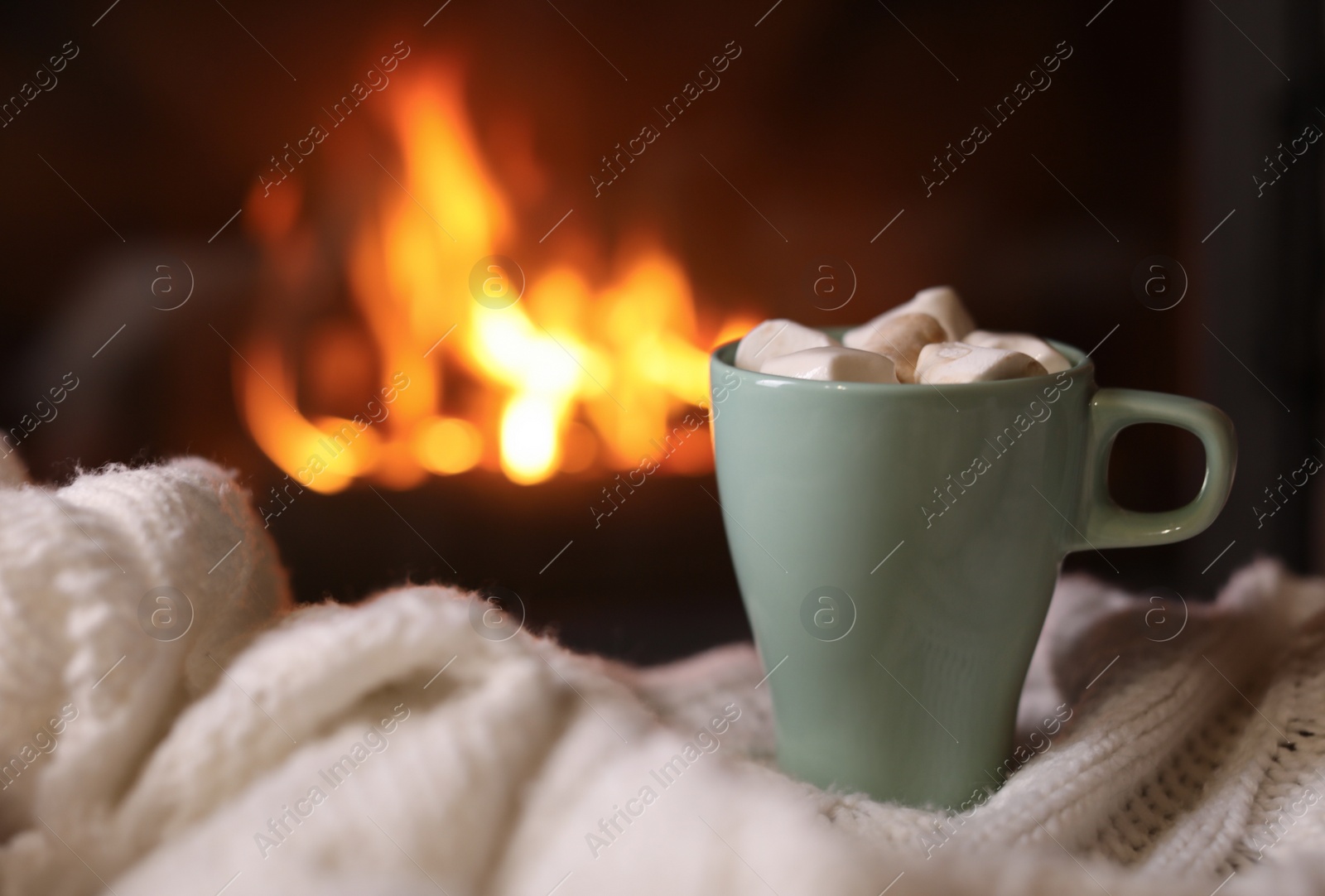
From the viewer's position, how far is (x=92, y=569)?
391 millimetres

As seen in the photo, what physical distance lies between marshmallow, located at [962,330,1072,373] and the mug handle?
0.07 ft

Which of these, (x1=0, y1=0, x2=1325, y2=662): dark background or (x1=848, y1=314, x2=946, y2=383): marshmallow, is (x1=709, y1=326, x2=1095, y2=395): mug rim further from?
(x1=0, y1=0, x2=1325, y2=662): dark background

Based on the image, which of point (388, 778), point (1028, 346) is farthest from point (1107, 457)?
point (388, 778)

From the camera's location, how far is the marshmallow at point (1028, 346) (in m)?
0.50

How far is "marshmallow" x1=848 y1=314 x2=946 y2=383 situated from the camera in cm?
51

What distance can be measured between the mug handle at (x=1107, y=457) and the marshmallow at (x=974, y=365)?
0.04m

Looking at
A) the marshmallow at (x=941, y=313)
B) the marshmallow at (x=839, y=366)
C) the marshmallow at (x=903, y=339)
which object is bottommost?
the marshmallow at (x=941, y=313)

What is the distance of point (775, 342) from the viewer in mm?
526

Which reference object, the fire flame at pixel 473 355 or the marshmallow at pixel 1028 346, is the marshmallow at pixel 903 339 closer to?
the marshmallow at pixel 1028 346

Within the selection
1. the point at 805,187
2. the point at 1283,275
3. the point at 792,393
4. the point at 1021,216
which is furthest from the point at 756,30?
the point at 792,393

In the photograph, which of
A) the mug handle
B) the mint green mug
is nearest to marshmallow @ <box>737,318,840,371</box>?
the mint green mug

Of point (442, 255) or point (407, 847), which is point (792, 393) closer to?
point (407, 847)

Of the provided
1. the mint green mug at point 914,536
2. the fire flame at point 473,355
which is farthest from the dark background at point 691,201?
the mint green mug at point 914,536

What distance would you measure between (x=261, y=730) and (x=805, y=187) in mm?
762
